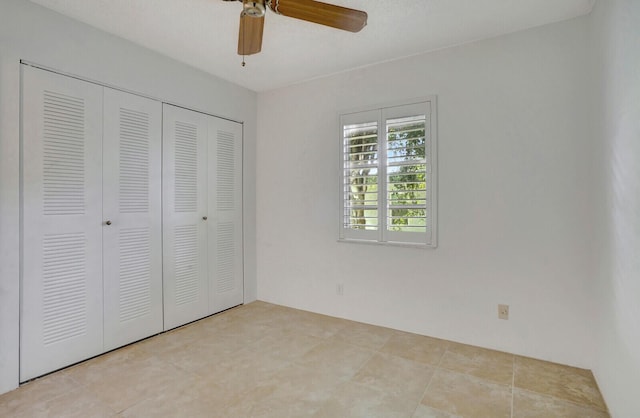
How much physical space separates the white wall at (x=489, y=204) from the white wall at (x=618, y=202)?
178 mm

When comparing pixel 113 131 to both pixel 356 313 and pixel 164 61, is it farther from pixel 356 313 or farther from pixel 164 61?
pixel 356 313

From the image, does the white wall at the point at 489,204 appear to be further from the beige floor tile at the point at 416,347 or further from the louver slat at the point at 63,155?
the louver slat at the point at 63,155

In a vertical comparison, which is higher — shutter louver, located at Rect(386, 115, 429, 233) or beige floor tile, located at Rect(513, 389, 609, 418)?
shutter louver, located at Rect(386, 115, 429, 233)

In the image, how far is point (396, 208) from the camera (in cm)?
299

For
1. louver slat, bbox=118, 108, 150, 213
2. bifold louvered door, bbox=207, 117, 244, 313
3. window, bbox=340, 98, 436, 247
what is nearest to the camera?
louver slat, bbox=118, 108, 150, 213

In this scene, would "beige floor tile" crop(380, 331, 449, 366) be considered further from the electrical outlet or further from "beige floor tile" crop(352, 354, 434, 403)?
the electrical outlet

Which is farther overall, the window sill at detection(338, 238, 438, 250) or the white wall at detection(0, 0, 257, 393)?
the window sill at detection(338, 238, 438, 250)

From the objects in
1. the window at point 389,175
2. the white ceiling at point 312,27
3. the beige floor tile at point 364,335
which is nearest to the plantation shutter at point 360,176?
the window at point 389,175

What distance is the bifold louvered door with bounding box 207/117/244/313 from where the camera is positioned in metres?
3.45

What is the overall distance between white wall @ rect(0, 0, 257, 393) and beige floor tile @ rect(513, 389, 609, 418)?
10.0 feet

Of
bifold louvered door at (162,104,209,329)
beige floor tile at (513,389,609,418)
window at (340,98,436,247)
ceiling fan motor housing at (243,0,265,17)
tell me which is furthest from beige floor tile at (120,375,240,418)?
ceiling fan motor housing at (243,0,265,17)

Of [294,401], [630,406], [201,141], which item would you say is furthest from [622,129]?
[201,141]

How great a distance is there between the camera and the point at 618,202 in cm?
177

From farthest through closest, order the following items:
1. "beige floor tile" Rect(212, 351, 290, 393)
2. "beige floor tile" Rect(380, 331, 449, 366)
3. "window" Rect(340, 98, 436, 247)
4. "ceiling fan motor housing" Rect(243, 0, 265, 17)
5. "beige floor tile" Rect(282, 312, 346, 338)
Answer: "beige floor tile" Rect(282, 312, 346, 338) → "window" Rect(340, 98, 436, 247) → "beige floor tile" Rect(380, 331, 449, 366) → "beige floor tile" Rect(212, 351, 290, 393) → "ceiling fan motor housing" Rect(243, 0, 265, 17)
